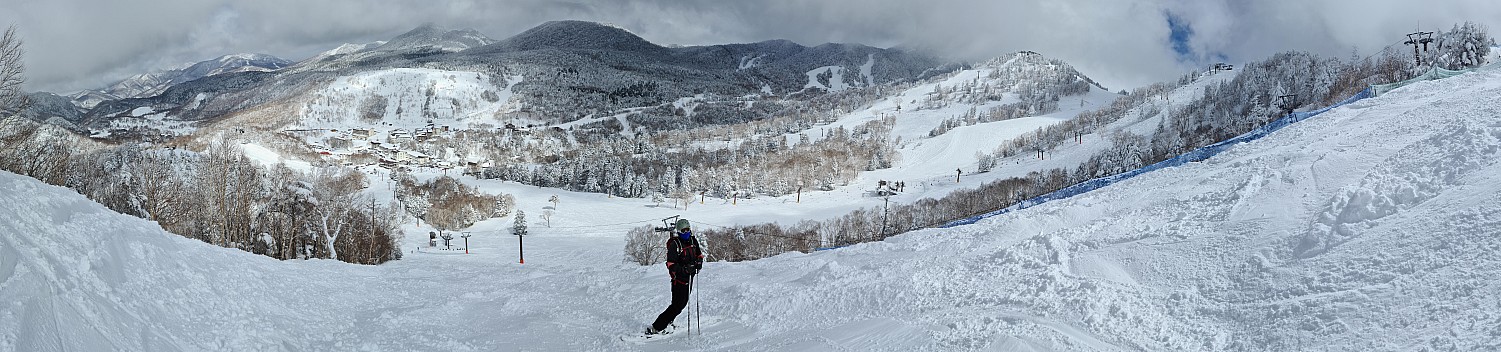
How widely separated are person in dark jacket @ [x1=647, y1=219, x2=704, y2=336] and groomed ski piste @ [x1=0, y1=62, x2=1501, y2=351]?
0.58 meters

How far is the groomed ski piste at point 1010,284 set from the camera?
20.5 ft

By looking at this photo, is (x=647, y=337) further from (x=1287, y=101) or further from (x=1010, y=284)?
(x=1287, y=101)

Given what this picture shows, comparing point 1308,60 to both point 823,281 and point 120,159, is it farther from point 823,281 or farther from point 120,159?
point 120,159

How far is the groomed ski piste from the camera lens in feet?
20.5

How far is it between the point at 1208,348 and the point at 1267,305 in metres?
0.97

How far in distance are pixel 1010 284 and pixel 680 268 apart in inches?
175

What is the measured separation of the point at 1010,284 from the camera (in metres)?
8.91

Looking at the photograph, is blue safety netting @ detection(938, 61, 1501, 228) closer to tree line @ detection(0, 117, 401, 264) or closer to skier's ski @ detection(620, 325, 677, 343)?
skier's ski @ detection(620, 325, 677, 343)

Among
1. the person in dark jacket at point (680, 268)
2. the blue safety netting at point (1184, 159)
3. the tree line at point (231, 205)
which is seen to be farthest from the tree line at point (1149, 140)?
the person in dark jacket at point (680, 268)

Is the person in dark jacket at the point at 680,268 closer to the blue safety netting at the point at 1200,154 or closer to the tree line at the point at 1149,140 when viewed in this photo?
the blue safety netting at the point at 1200,154

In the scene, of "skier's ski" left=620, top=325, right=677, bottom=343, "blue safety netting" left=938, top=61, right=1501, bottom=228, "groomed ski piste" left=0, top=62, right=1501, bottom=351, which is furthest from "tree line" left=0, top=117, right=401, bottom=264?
"blue safety netting" left=938, top=61, right=1501, bottom=228

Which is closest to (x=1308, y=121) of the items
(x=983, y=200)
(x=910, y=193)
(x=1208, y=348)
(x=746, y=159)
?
(x=1208, y=348)

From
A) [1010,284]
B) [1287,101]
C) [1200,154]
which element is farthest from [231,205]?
[1287,101]

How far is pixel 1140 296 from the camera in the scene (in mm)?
7773
